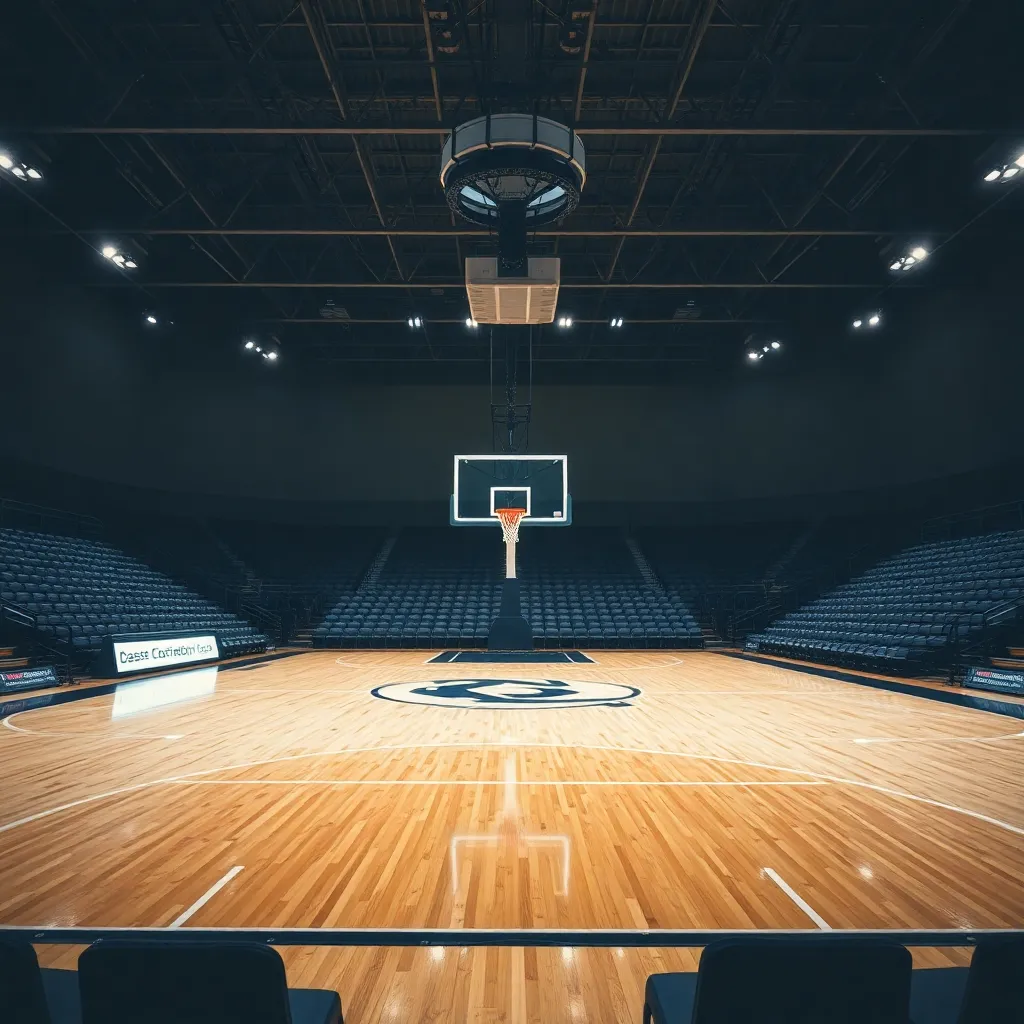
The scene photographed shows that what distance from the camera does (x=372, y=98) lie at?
754cm

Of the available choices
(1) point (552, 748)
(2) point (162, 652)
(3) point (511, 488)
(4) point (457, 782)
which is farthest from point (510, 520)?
(4) point (457, 782)

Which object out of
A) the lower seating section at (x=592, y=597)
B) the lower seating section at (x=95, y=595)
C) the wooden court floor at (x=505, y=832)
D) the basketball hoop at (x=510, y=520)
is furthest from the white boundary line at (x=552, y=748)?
the lower seating section at (x=592, y=597)

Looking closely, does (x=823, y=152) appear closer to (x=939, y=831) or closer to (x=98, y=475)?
(x=939, y=831)

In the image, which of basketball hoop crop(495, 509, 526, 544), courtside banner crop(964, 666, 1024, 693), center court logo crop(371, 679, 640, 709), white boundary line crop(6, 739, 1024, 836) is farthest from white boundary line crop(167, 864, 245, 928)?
basketball hoop crop(495, 509, 526, 544)

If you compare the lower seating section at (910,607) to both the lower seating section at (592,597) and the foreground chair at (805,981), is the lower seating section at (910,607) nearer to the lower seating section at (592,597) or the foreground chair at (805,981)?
the lower seating section at (592,597)

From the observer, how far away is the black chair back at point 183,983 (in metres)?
1.00

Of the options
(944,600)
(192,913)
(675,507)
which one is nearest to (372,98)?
(192,913)

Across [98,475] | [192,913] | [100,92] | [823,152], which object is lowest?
[192,913]

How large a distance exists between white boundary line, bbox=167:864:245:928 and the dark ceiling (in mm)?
6485

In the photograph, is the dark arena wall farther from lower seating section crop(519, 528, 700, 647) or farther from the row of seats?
the row of seats

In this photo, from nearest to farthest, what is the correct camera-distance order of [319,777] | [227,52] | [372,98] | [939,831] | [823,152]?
[939,831]
[319,777]
[227,52]
[372,98]
[823,152]

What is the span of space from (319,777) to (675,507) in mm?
14050

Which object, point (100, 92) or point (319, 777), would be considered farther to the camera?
point (100, 92)

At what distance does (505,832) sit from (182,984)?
7.59 ft
